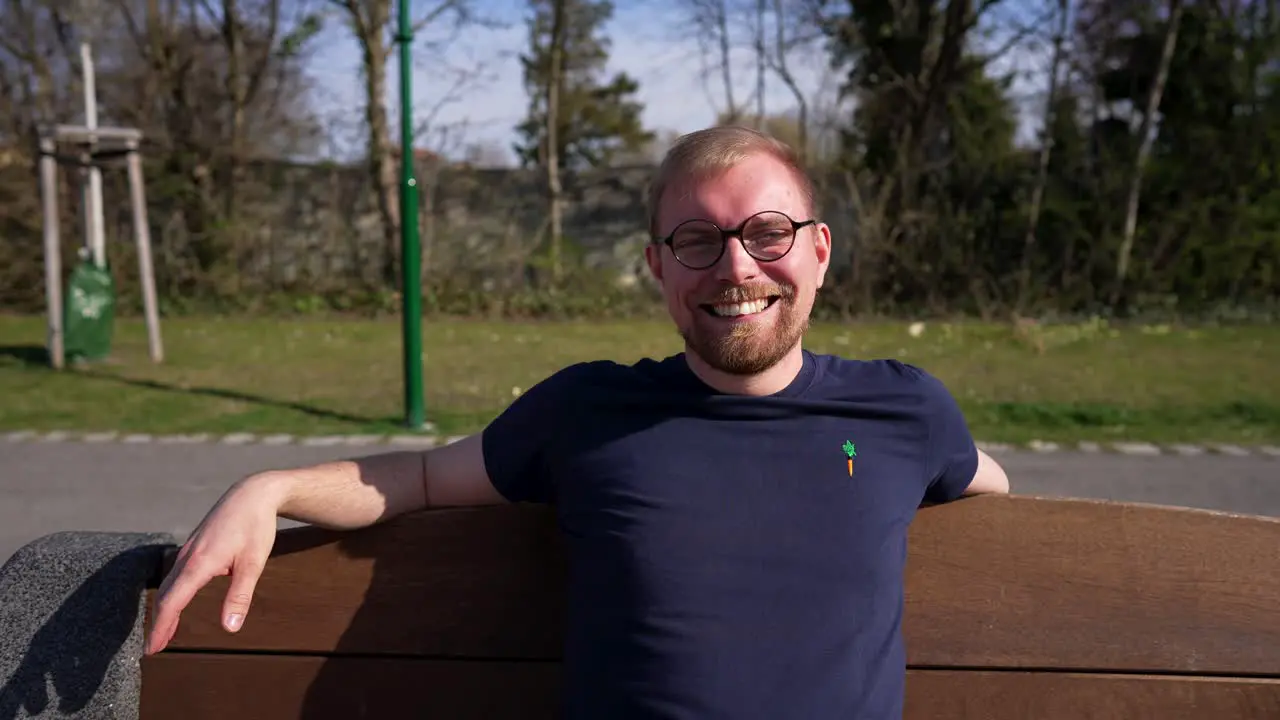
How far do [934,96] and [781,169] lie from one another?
16.7 meters

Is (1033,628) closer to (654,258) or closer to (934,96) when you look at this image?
(654,258)

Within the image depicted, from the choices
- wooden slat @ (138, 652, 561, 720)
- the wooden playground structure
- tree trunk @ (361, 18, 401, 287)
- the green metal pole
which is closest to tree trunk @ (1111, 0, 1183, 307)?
tree trunk @ (361, 18, 401, 287)

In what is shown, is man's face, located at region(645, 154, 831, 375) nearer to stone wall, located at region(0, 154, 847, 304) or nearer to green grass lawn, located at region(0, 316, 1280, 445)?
green grass lawn, located at region(0, 316, 1280, 445)

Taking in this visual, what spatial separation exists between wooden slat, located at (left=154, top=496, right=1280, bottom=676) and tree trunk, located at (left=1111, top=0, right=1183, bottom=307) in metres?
16.0

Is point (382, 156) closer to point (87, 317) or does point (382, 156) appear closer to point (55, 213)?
point (55, 213)

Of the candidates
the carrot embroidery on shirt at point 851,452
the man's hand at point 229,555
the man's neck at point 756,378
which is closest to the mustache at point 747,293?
the man's neck at point 756,378

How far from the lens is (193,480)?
6.69m

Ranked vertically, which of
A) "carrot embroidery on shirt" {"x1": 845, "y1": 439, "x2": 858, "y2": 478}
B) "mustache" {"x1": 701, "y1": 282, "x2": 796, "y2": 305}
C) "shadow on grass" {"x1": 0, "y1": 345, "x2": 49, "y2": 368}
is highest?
"mustache" {"x1": 701, "y1": 282, "x2": 796, "y2": 305}

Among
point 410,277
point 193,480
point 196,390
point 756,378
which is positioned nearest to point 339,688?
point 756,378

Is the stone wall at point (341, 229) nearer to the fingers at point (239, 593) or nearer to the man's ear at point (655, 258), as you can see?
the man's ear at point (655, 258)

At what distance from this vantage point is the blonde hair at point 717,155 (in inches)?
76.4

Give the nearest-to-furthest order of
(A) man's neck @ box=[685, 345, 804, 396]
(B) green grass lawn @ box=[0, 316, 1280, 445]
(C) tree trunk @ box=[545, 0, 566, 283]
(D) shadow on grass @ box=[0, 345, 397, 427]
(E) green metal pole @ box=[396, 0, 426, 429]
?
(A) man's neck @ box=[685, 345, 804, 396] < (E) green metal pole @ box=[396, 0, 426, 429] < (B) green grass lawn @ box=[0, 316, 1280, 445] < (D) shadow on grass @ box=[0, 345, 397, 427] < (C) tree trunk @ box=[545, 0, 566, 283]

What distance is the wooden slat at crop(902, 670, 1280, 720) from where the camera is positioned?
1.86 metres

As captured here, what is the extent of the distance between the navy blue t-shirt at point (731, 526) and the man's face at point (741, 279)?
79mm
